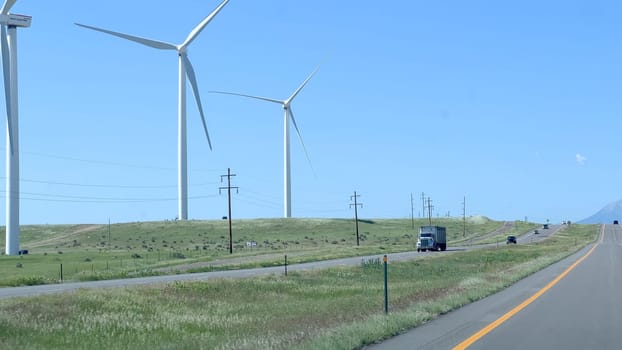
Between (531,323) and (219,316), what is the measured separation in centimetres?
904

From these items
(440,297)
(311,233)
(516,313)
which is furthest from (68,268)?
(311,233)

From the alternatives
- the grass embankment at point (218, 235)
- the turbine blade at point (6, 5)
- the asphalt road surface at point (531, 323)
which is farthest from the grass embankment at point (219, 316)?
the grass embankment at point (218, 235)

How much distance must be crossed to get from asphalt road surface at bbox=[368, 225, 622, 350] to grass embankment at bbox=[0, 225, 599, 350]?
0.73 metres

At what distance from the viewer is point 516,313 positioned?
20.5m

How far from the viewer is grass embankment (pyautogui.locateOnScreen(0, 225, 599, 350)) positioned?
647 inches

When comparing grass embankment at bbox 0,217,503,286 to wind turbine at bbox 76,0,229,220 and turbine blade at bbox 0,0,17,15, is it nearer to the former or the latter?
wind turbine at bbox 76,0,229,220

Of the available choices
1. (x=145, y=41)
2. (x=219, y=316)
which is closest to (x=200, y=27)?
(x=145, y=41)

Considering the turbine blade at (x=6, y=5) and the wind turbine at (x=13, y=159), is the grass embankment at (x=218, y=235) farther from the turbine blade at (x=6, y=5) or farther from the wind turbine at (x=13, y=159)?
the turbine blade at (x=6, y=5)

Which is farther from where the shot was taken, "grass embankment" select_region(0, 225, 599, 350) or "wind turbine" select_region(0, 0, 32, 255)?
"wind turbine" select_region(0, 0, 32, 255)

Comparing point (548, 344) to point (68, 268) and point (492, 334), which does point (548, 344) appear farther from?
point (68, 268)

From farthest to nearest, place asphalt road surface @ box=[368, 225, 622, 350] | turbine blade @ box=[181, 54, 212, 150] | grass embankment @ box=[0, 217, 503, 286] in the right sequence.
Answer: grass embankment @ box=[0, 217, 503, 286], turbine blade @ box=[181, 54, 212, 150], asphalt road surface @ box=[368, 225, 622, 350]

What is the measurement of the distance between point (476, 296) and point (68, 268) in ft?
141

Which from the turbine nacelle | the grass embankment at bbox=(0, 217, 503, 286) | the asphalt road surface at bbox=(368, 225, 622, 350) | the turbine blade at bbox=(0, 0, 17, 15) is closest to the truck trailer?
the grass embankment at bbox=(0, 217, 503, 286)

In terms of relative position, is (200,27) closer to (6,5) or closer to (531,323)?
(6,5)
